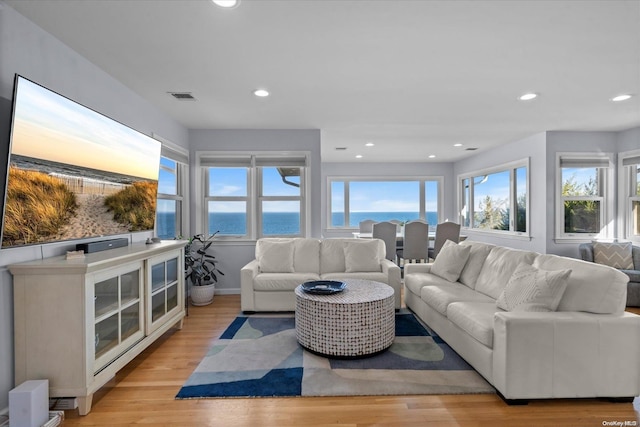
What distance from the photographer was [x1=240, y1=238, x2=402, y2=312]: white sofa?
12.9ft

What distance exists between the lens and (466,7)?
1.99 m

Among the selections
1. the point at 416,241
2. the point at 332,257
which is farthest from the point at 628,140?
the point at 332,257

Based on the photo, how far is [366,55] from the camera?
260 cm

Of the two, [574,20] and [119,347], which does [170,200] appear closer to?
[119,347]

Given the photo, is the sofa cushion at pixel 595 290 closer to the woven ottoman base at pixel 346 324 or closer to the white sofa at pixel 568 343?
the white sofa at pixel 568 343

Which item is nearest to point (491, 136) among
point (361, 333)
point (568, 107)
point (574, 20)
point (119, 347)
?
point (568, 107)

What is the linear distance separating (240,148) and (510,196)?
16.2 ft

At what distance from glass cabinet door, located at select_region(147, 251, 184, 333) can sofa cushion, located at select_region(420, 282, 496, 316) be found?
101 inches

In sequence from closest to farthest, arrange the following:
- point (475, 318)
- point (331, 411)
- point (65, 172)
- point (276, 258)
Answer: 1. point (331, 411)
2. point (65, 172)
3. point (475, 318)
4. point (276, 258)

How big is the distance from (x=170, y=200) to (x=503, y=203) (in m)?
5.96

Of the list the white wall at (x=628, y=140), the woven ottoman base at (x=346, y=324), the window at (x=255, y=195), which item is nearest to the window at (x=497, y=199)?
the white wall at (x=628, y=140)

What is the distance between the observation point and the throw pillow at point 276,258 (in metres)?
4.22

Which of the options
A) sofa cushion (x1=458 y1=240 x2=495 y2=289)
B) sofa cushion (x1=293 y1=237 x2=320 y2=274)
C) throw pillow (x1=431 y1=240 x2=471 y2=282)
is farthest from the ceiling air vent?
sofa cushion (x1=458 y1=240 x2=495 y2=289)

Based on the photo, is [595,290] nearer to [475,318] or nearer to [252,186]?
[475,318]
